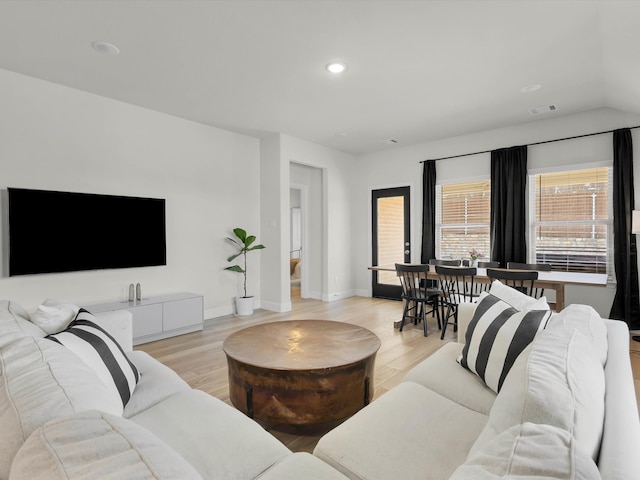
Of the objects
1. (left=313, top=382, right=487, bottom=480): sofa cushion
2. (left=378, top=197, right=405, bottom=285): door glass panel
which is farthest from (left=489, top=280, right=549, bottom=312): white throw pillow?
(left=378, top=197, right=405, bottom=285): door glass panel

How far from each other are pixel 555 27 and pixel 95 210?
4740 mm

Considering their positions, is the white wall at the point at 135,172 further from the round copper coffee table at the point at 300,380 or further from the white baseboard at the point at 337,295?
the round copper coffee table at the point at 300,380

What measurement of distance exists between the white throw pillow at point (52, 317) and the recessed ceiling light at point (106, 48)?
227 centimetres

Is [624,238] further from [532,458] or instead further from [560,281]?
[532,458]

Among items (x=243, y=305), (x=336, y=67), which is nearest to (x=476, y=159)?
(x=336, y=67)

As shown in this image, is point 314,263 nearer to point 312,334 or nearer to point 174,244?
point 174,244

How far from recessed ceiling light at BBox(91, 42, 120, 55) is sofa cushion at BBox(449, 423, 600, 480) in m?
3.71

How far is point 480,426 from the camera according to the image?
1410 millimetres

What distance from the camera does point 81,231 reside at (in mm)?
3936

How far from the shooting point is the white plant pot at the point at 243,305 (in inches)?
209

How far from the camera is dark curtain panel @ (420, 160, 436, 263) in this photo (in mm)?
6008

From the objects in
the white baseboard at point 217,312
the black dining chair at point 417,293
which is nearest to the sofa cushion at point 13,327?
the white baseboard at point 217,312

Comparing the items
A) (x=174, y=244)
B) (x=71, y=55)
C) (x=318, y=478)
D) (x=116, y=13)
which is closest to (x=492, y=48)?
(x=116, y=13)

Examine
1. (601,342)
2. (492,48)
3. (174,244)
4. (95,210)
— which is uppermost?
(492,48)
